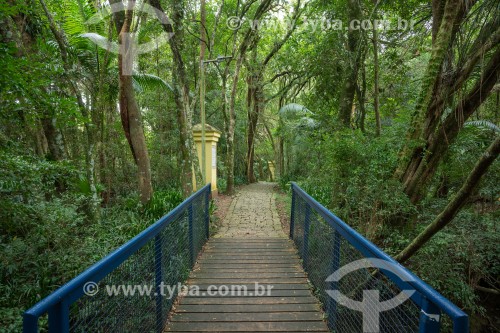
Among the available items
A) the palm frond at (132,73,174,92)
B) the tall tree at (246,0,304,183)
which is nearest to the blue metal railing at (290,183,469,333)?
the palm frond at (132,73,174,92)

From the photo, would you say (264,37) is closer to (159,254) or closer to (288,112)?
(288,112)

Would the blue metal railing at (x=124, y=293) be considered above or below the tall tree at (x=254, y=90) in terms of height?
below

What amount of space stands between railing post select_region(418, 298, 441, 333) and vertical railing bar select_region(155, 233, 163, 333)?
6.62ft

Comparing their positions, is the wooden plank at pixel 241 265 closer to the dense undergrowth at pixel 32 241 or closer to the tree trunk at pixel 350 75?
the dense undergrowth at pixel 32 241

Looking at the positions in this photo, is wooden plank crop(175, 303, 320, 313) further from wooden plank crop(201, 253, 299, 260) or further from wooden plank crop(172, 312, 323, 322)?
wooden plank crop(201, 253, 299, 260)

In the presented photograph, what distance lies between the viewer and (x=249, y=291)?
336cm

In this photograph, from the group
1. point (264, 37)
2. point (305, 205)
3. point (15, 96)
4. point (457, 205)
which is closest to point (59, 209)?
point (15, 96)

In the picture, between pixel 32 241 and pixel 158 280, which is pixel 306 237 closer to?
pixel 158 280

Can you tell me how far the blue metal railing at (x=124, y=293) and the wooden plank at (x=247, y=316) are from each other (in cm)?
24

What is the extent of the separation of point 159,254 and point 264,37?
12.5 meters

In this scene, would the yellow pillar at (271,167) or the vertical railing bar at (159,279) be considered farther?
the yellow pillar at (271,167)

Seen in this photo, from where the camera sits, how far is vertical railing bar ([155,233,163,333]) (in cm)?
251

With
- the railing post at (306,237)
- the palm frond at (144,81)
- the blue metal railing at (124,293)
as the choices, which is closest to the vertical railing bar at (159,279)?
the blue metal railing at (124,293)

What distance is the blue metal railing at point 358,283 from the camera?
1.31 meters
